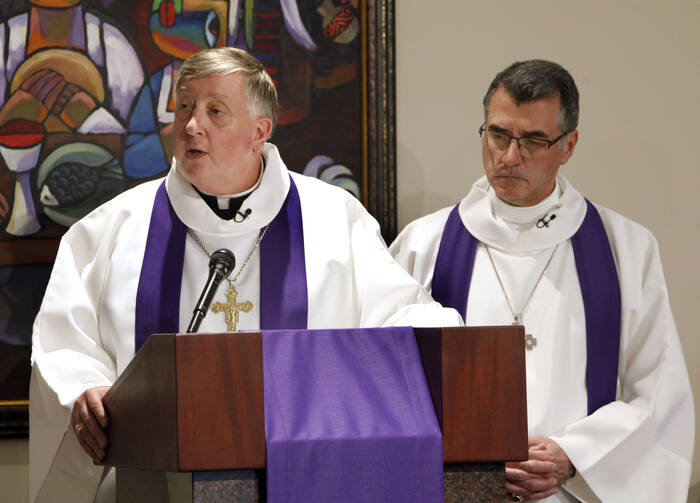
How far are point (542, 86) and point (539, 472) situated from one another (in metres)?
1.53

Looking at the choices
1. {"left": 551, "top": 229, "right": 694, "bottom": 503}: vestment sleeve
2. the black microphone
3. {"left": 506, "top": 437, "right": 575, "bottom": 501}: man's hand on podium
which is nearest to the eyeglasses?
{"left": 551, "top": 229, "right": 694, "bottom": 503}: vestment sleeve

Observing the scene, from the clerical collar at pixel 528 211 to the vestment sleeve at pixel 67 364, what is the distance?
162 cm

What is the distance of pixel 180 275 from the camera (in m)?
3.47

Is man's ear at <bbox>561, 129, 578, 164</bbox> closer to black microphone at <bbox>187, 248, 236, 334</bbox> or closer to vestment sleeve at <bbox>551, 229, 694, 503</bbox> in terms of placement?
vestment sleeve at <bbox>551, 229, 694, 503</bbox>

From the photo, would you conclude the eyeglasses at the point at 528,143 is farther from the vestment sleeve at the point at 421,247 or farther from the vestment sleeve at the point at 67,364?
the vestment sleeve at the point at 67,364

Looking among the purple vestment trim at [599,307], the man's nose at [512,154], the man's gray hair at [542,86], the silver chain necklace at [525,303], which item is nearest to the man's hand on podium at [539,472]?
the purple vestment trim at [599,307]

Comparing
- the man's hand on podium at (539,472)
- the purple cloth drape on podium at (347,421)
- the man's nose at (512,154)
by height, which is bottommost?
the man's hand on podium at (539,472)

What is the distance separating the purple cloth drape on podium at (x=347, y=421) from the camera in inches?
80.5

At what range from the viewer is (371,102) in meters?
4.51

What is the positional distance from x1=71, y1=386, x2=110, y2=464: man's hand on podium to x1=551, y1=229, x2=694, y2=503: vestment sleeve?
1706mm

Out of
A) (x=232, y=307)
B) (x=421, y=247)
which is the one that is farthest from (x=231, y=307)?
(x=421, y=247)

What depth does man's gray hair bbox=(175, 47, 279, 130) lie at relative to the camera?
3.46 metres

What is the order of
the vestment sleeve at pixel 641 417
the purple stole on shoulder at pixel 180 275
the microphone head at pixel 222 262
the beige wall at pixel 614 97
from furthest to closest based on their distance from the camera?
the beige wall at pixel 614 97 < the vestment sleeve at pixel 641 417 < the purple stole on shoulder at pixel 180 275 < the microphone head at pixel 222 262

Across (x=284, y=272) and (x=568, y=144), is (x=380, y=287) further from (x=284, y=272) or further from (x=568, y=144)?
(x=568, y=144)
